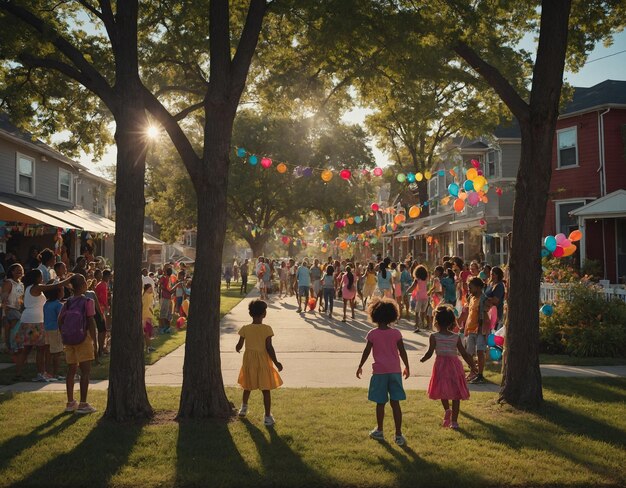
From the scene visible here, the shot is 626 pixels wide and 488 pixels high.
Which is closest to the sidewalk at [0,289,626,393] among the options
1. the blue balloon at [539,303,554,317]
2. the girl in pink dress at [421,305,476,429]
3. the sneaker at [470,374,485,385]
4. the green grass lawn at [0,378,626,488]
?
the sneaker at [470,374,485,385]

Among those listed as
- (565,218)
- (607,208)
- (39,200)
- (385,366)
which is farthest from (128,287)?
(565,218)

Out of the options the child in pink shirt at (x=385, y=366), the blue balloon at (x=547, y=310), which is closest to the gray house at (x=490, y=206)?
the blue balloon at (x=547, y=310)

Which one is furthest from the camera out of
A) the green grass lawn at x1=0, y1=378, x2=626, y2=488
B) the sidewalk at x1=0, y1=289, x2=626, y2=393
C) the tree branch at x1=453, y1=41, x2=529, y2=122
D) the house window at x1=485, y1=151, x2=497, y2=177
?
the house window at x1=485, y1=151, x2=497, y2=177

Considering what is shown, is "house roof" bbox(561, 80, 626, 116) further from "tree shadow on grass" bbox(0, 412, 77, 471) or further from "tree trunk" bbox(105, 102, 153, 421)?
"tree shadow on grass" bbox(0, 412, 77, 471)

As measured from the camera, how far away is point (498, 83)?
26.8ft

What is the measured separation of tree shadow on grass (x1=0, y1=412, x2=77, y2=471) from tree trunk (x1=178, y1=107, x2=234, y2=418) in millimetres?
1316

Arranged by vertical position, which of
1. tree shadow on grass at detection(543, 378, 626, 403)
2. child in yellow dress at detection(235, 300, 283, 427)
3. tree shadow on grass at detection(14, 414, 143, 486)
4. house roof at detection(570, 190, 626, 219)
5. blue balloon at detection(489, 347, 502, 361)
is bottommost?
tree shadow on grass at detection(14, 414, 143, 486)

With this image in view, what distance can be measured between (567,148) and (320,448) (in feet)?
71.2

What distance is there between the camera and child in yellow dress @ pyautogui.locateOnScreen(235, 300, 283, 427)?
6715 millimetres

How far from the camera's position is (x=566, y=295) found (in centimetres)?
1264

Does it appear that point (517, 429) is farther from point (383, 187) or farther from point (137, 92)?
point (383, 187)

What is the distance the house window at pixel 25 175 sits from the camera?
72.8 ft

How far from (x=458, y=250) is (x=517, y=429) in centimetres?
2782

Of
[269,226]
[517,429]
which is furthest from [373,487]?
[269,226]
